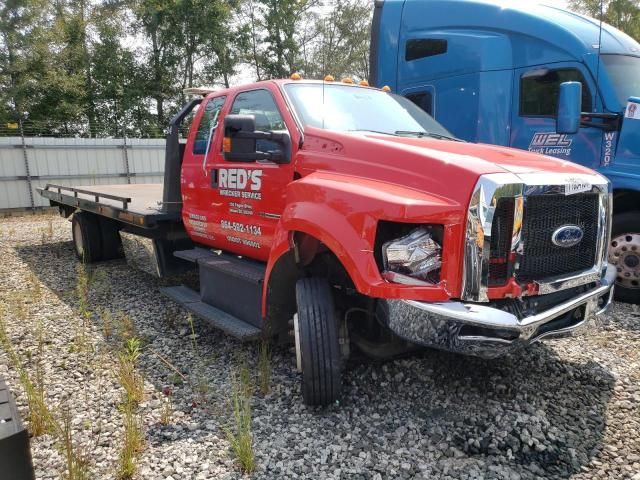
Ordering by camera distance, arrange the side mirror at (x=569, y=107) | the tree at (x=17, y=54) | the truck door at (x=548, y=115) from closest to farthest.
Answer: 1. the side mirror at (x=569, y=107)
2. the truck door at (x=548, y=115)
3. the tree at (x=17, y=54)

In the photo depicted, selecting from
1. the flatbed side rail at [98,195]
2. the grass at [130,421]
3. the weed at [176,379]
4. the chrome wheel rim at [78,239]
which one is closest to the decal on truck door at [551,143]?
the weed at [176,379]

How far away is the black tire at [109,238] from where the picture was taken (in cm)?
761

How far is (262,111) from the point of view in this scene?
432 centimetres

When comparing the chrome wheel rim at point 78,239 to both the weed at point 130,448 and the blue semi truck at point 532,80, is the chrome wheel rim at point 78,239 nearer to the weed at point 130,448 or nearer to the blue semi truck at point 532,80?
the blue semi truck at point 532,80

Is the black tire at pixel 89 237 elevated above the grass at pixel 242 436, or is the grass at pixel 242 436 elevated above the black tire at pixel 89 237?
the black tire at pixel 89 237

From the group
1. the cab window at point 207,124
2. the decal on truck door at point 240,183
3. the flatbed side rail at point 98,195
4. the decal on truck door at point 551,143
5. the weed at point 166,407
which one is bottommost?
the weed at point 166,407

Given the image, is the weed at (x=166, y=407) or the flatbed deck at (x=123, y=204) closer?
the weed at (x=166, y=407)

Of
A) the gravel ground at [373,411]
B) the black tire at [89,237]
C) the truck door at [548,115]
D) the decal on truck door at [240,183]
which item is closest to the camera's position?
the gravel ground at [373,411]

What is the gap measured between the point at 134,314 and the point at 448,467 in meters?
3.75

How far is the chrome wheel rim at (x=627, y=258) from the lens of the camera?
5465 mm

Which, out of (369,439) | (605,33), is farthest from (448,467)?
(605,33)

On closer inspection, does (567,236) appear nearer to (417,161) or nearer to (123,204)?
(417,161)

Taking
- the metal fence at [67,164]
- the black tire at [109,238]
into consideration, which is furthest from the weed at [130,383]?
the metal fence at [67,164]

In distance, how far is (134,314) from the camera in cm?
545
